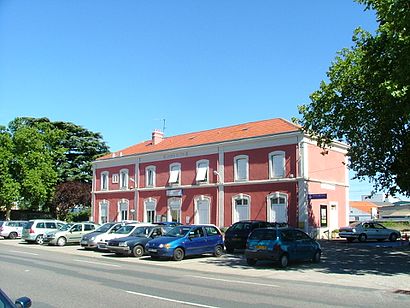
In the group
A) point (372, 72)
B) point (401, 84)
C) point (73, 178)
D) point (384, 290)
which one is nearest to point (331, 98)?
point (372, 72)

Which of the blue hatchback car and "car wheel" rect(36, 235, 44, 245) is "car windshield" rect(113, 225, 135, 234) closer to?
the blue hatchback car

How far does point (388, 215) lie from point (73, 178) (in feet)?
183

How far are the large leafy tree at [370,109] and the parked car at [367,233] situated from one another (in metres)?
5.91

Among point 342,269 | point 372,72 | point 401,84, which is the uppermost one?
point 372,72

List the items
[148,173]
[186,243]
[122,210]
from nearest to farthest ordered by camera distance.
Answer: [186,243] → [148,173] → [122,210]

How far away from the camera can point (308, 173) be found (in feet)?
111

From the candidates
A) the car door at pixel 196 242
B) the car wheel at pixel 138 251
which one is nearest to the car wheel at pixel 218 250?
the car door at pixel 196 242

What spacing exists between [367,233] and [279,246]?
18.2m

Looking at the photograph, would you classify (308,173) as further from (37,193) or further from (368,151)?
(37,193)

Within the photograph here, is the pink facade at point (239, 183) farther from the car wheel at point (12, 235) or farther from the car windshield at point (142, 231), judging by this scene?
the car windshield at point (142, 231)

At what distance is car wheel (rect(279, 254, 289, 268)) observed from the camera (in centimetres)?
1803

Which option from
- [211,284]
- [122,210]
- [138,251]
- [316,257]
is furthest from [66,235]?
[211,284]

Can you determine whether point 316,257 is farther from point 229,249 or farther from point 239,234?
point 229,249

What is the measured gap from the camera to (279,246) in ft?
59.2
